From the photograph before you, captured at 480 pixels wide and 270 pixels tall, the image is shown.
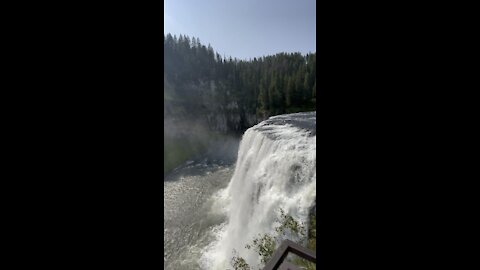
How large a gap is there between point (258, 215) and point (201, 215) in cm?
531

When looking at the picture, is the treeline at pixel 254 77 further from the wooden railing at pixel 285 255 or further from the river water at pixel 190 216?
the wooden railing at pixel 285 255

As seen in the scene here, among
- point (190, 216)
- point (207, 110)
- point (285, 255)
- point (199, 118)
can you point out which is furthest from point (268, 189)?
point (207, 110)

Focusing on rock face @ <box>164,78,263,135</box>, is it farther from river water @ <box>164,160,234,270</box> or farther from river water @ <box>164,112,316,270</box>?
river water @ <box>164,112,316,270</box>

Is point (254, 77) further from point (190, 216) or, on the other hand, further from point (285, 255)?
point (285, 255)

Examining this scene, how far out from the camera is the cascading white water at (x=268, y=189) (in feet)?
26.2

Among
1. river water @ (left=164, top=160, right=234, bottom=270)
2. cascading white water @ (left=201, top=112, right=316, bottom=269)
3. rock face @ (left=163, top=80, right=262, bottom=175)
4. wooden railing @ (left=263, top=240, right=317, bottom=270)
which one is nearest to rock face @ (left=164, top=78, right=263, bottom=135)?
rock face @ (left=163, top=80, right=262, bottom=175)

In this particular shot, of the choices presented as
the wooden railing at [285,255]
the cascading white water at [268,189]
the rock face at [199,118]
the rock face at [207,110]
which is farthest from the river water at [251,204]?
the rock face at [207,110]

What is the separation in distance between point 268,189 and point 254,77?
3423 cm

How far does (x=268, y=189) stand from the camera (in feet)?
29.9

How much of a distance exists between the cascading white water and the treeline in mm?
19625

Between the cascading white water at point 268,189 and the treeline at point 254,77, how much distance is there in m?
19.6

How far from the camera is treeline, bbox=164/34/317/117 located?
35.3m
